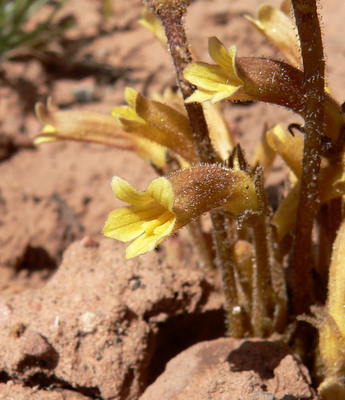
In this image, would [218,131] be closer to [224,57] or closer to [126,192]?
[224,57]

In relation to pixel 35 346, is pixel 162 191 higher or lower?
higher

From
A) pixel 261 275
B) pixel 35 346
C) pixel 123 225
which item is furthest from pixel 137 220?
pixel 35 346

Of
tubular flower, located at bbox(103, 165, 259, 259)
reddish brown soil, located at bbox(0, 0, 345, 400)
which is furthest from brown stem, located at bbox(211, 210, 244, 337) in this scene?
tubular flower, located at bbox(103, 165, 259, 259)

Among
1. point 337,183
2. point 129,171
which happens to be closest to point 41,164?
point 129,171

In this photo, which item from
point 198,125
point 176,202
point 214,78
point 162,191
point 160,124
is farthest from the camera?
point 160,124

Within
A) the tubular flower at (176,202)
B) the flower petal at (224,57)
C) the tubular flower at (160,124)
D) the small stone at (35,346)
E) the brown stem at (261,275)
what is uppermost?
the flower petal at (224,57)

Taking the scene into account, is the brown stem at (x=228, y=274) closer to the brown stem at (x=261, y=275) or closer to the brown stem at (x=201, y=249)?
the brown stem at (x=261, y=275)

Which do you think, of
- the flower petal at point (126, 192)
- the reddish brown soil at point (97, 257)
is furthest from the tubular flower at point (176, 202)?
the reddish brown soil at point (97, 257)

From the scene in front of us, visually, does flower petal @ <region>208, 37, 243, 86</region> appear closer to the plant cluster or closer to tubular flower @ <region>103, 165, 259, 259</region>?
the plant cluster
